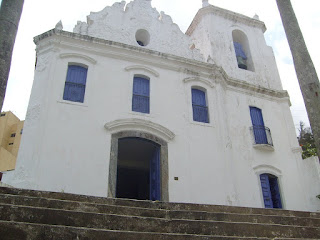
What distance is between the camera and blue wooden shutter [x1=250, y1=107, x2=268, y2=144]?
43.3 ft

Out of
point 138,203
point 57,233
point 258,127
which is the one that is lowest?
point 57,233

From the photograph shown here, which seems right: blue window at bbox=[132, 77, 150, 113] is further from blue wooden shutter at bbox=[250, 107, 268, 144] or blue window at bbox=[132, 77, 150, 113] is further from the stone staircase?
the stone staircase

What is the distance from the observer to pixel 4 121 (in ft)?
85.1

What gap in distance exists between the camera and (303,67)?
6.09 m

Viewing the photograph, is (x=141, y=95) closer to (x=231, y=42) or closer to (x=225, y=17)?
(x=231, y=42)

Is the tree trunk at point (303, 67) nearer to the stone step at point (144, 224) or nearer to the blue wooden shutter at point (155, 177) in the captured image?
the stone step at point (144, 224)

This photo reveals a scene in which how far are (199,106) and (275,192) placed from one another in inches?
179

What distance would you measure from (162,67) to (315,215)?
25.2ft

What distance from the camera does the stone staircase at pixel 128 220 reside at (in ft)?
13.7

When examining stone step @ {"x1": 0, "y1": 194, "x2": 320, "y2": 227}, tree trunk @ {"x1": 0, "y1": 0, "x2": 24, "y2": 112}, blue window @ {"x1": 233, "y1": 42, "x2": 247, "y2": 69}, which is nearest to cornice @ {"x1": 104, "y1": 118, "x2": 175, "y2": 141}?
stone step @ {"x1": 0, "y1": 194, "x2": 320, "y2": 227}

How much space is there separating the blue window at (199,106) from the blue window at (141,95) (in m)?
1.88

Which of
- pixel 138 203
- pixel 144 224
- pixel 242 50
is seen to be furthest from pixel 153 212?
pixel 242 50

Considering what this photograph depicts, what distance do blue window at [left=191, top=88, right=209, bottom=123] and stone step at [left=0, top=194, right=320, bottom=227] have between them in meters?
6.17

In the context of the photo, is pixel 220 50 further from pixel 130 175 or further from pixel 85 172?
pixel 85 172
